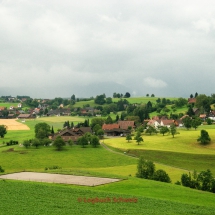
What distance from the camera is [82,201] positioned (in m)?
35.7

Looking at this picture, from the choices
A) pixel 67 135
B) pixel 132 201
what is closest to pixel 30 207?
pixel 132 201

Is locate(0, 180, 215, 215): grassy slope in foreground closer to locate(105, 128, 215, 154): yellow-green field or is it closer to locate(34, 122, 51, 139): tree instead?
locate(105, 128, 215, 154): yellow-green field

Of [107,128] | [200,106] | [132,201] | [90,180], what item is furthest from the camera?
[200,106]

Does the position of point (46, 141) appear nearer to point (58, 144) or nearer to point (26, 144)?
point (26, 144)

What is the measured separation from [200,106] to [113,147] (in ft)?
279

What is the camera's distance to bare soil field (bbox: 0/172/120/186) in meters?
46.8

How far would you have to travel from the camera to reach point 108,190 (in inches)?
1688

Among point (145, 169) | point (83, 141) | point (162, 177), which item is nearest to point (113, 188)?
point (162, 177)

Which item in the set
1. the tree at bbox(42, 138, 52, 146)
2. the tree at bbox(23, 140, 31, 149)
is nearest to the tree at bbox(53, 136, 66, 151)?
the tree at bbox(42, 138, 52, 146)

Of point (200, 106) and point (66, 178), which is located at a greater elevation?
point (200, 106)

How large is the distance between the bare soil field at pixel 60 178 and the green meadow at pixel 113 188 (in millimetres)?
2299

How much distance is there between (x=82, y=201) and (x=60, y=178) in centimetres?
1501

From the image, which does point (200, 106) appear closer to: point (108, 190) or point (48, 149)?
point (48, 149)

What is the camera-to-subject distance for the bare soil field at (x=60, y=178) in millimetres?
46838
